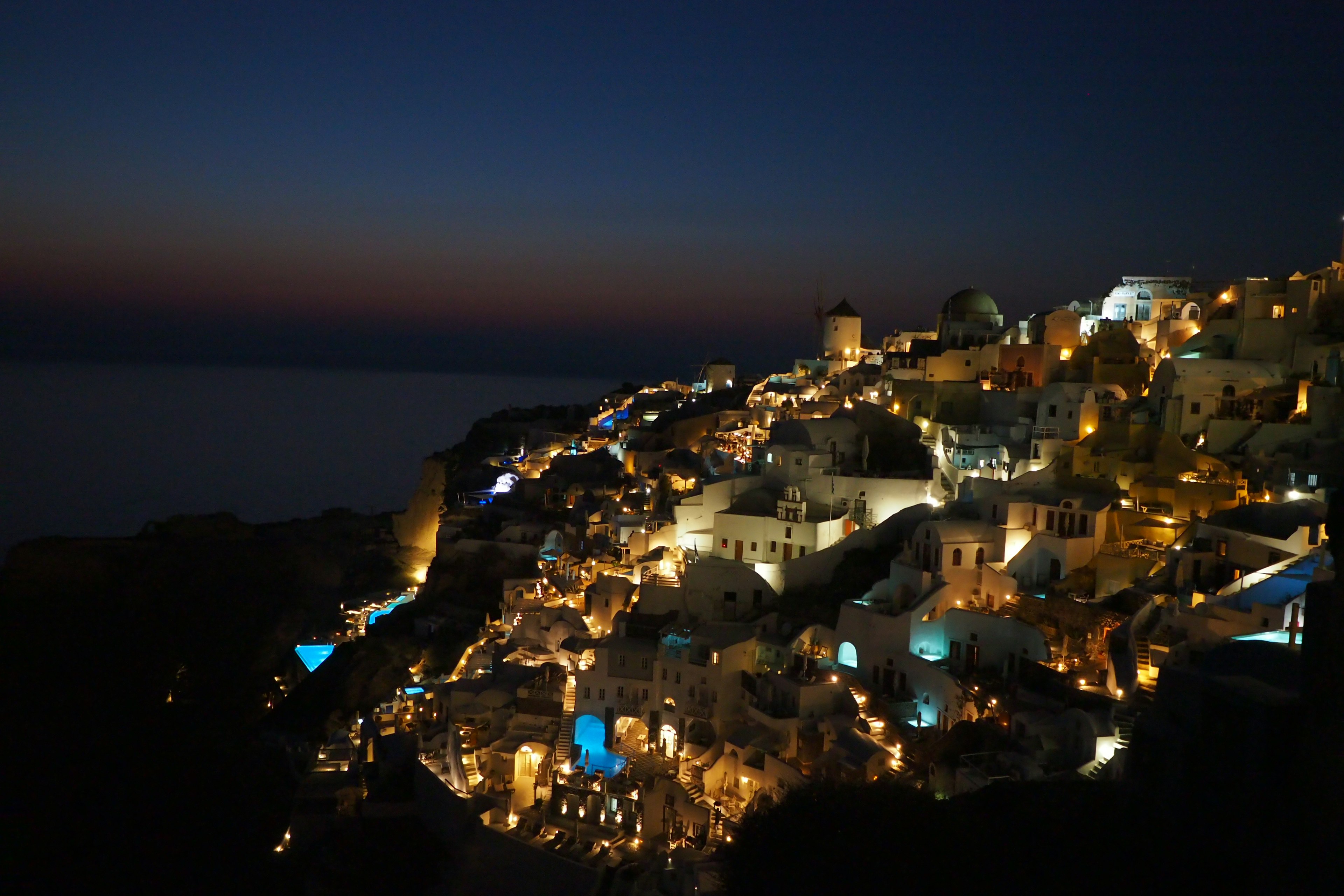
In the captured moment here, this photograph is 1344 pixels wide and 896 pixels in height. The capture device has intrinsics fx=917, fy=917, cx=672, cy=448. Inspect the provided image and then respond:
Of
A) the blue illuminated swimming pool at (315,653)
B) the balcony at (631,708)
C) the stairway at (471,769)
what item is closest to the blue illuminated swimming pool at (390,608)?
the blue illuminated swimming pool at (315,653)

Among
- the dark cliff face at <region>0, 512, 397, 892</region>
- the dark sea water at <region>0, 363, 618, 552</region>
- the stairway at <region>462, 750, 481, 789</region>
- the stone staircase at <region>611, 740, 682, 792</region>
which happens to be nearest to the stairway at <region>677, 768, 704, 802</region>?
the stone staircase at <region>611, 740, 682, 792</region>

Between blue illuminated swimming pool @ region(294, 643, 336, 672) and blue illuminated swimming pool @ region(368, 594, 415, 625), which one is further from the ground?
blue illuminated swimming pool @ region(368, 594, 415, 625)

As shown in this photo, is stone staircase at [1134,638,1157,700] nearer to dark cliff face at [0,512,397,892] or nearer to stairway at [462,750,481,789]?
stairway at [462,750,481,789]

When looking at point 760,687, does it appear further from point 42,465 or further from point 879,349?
point 42,465

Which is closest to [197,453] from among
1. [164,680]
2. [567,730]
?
[164,680]

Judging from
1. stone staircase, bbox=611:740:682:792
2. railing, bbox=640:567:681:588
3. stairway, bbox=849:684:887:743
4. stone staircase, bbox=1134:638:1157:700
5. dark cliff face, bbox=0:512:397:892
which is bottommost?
dark cliff face, bbox=0:512:397:892

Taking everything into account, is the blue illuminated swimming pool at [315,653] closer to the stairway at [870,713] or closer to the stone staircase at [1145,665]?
the stairway at [870,713]

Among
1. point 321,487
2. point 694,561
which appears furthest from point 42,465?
point 694,561

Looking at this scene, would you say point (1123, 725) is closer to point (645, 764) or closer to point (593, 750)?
point (645, 764)
